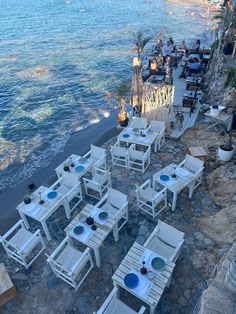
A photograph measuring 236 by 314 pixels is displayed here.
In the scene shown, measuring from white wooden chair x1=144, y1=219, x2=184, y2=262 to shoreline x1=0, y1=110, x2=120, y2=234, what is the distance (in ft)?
17.8

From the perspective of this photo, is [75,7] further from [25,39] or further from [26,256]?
[26,256]

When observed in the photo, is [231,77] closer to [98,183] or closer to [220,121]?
[220,121]

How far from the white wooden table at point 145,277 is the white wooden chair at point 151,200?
1884 mm

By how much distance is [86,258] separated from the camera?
23.9ft

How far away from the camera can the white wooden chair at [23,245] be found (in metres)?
7.74

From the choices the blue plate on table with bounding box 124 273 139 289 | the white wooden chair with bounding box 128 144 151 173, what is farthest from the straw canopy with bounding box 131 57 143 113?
the blue plate on table with bounding box 124 273 139 289

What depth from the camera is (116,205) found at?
8867 millimetres

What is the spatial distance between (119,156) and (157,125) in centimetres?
234

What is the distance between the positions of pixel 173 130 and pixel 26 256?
8590mm

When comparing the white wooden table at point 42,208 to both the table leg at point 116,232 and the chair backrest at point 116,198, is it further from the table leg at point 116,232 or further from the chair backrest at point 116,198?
the table leg at point 116,232

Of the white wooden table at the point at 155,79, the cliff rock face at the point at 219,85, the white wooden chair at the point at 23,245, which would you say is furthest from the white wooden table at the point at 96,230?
the white wooden table at the point at 155,79

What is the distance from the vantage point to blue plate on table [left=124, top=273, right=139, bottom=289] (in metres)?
6.28

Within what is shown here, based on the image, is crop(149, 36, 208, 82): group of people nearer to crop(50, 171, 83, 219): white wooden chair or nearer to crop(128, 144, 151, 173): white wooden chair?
crop(128, 144, 151, 173): white wooden chair

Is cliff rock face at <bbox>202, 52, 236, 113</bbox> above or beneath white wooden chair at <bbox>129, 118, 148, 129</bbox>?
above
